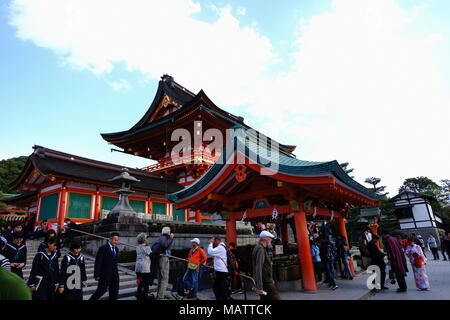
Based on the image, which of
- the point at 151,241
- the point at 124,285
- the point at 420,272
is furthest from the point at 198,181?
the point at 420,272

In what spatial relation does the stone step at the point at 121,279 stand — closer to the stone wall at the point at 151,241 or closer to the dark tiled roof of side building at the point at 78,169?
the stone wall at the point at 151,241

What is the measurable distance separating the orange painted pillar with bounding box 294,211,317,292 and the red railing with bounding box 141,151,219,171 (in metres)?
13.7

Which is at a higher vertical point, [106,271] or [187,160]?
[187,160]

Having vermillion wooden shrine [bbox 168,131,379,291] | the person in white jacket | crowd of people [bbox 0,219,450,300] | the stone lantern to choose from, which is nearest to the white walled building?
vermillion wooden shrine [bbox 168,131,379,291]

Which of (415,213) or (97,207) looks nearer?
(97,207)

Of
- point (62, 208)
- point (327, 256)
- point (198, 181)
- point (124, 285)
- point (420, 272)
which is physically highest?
point (62, 208)

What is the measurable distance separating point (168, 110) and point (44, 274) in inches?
893

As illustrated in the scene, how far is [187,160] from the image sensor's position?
21516 millimetres

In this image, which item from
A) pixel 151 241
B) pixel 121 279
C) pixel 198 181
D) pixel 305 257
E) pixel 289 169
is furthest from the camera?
pixel 151 241

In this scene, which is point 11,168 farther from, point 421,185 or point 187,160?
point 421,185

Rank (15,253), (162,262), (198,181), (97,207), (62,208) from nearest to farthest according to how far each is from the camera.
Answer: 1. (15,253)
2. (162,262)
3. (198,181)
4. (62,208)
5. (97,207)

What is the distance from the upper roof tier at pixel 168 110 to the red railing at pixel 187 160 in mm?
3030
